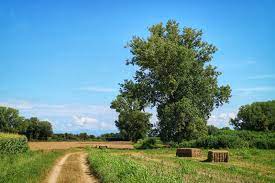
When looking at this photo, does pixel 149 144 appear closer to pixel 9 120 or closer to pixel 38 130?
pixel 38 130

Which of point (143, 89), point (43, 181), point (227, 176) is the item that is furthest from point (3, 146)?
point (227, 176)

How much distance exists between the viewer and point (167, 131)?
69.1 meters

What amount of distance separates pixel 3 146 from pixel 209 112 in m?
32.5

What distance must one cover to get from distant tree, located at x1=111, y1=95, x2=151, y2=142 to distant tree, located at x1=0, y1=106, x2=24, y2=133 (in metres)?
45.6

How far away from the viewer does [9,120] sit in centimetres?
16125

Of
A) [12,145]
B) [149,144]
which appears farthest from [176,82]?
[12,145]

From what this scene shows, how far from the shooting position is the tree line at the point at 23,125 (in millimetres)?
153875

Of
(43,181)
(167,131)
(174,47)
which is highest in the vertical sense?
(174,47)

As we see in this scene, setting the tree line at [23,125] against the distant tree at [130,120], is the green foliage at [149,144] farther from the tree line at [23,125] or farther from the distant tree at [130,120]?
the tree line at [23,125]

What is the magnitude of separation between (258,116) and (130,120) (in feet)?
136

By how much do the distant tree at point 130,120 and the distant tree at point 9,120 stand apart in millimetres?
45640

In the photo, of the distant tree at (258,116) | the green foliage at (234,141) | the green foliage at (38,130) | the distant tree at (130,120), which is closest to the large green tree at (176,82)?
the green foliage at (234,141)

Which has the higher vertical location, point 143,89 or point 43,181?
point 143,89

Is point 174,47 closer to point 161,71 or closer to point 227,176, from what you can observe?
point 161,71
